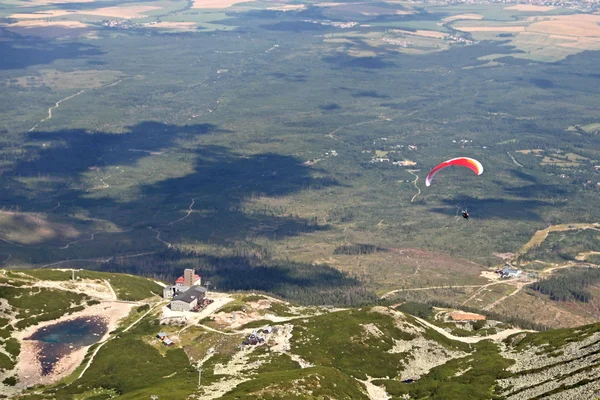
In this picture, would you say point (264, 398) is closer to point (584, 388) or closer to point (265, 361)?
point (265, 361)

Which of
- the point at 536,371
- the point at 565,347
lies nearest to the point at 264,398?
the point at 536,371

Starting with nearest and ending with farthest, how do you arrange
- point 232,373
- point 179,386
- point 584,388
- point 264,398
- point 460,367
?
point 584,388 → point 264,398 → point 179,386 → point 232,373 → point 460,367

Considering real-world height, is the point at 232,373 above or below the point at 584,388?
below

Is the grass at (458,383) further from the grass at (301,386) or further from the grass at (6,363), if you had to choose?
the grass at (6,363)

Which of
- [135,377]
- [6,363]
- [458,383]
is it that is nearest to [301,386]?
[458,383]

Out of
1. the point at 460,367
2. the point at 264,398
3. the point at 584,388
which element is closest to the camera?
the point at 584,388

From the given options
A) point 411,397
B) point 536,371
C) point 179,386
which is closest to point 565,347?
point 536,371

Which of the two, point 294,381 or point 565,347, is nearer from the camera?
point 294,381

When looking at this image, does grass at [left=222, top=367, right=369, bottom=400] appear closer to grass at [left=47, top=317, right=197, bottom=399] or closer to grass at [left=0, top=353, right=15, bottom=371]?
grass at [left=47, top=317, right=197, bottom=399]

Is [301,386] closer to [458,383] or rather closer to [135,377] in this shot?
[458,383]

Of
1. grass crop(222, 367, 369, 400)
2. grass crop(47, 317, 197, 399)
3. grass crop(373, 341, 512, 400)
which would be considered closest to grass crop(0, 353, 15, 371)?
grass crop(47, 317, 197, 399)
